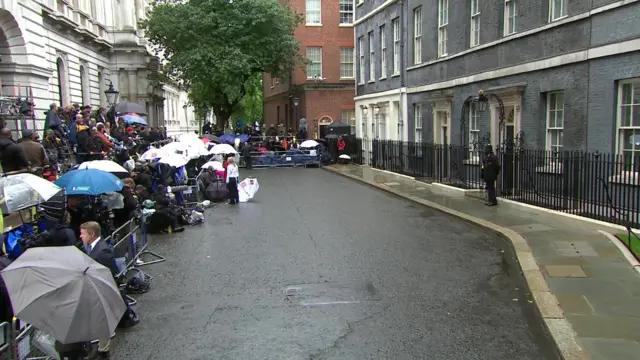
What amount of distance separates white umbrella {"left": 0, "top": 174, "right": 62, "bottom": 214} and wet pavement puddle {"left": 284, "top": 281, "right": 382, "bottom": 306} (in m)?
4.16

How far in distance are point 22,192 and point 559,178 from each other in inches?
487

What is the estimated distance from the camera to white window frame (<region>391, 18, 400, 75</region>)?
27.6 meters

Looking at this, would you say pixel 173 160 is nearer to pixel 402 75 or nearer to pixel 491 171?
pixel 491 171

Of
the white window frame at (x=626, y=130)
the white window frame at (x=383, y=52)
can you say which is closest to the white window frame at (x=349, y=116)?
the white window frame at (x=383, y=52)

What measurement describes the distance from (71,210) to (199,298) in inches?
143

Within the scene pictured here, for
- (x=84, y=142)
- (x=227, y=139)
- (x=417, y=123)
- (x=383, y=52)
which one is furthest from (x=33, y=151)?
(x=383, y=52)

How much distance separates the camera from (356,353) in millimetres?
5848

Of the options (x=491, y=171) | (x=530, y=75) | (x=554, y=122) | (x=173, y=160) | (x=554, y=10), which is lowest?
(x=491, y=171)

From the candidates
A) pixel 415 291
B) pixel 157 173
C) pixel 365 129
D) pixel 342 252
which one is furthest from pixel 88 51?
pixel 415 291

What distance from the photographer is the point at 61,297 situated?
4.68 meters

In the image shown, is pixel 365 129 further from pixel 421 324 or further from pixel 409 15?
pixel 421 324

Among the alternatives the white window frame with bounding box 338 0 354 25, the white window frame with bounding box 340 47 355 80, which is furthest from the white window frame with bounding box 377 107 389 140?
the white window frame with bounding box 338 0 354 25

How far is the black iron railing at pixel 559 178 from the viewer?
11.8m

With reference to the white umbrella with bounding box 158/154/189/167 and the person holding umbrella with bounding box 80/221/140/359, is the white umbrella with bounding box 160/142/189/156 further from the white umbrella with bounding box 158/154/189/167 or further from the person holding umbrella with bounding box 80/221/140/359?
the person holding umbrella with bounding box 80/221/140/359
